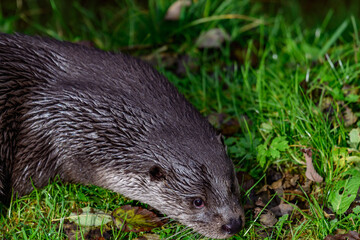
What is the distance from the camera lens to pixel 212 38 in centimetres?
476

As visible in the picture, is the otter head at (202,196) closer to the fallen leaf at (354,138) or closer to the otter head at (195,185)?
the otter head at (195,185)

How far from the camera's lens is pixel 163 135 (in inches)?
115

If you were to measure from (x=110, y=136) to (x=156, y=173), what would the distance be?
0.39m

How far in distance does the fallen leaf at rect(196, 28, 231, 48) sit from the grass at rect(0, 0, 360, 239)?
0.26 ft

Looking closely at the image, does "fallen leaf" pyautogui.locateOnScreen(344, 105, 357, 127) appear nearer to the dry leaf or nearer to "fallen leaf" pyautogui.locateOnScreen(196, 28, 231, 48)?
"fallen leaf" pyautogui.locateOnScreen(196, 28, 231, 48)

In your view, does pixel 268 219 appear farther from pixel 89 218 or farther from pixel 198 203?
pixel 89 218

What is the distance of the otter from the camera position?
2.83 meters

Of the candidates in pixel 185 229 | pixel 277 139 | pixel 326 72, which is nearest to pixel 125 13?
pixel 326 72

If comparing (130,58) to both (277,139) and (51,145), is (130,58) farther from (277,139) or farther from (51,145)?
(277,139)

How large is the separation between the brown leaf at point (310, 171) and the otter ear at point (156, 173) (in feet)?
3.31

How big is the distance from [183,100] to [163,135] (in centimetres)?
37

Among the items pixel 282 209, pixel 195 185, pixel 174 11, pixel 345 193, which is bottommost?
pixel 282 209

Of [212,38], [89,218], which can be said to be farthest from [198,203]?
[212,38]

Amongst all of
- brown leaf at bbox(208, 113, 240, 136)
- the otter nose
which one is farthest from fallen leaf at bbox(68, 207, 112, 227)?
brown leaf at bbox(208, 113, 240, 136)
